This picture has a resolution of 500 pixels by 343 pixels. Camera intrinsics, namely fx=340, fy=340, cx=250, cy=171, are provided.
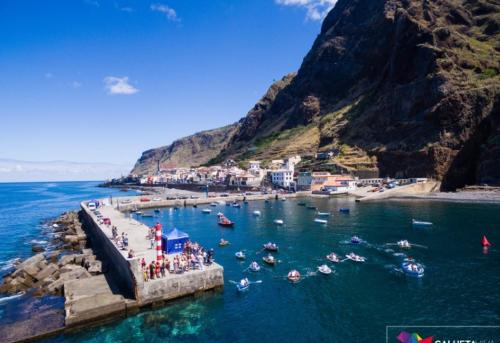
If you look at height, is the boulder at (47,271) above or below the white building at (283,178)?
below

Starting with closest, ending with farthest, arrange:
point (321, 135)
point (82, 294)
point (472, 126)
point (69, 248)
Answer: point (82, 294) < point (69, 248) < point (472, 126) < point (321, 135)

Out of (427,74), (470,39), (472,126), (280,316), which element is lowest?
(280,316)

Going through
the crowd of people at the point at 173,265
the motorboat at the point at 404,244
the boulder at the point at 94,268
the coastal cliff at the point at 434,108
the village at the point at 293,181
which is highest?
the coastal cliff at the point at 434,108

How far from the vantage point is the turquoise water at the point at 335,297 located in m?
26.9

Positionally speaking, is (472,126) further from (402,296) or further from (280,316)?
(280,316)

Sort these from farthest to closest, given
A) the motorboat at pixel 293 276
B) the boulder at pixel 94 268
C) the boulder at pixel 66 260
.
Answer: the boulder at pixel 66 260, the boulder at pixel 94 268, the motorboat at pixel 293 276

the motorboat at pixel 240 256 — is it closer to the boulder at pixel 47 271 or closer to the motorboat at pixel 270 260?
the motorboat at pixel 270 260

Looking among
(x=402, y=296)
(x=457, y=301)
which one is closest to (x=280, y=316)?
(x=402, y=296)

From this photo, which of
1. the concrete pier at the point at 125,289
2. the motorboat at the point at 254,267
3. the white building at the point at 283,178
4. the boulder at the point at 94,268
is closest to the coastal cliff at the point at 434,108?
the white building at the point at 283,178

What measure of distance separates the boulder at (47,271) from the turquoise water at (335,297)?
16564 millimetres

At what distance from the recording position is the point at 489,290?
33000mm

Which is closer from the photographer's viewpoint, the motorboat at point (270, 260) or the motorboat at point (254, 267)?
the motorboat at point (254, 267)

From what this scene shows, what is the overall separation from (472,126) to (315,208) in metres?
80.7

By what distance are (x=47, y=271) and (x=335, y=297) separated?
3389 centimetres
